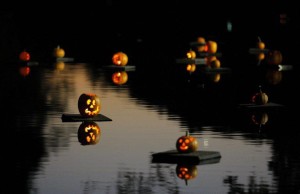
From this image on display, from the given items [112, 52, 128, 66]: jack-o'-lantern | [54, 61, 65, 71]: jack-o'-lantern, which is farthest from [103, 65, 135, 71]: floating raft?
[54, 61, 65, 71]: jack-o'-lantern

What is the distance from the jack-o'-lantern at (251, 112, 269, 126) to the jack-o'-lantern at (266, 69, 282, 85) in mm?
13526

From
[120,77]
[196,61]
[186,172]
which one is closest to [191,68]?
[196,61]

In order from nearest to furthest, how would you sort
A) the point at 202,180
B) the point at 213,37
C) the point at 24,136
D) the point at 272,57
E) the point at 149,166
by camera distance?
the point at 202,180 < the point at 149,166 < the point at 24,136 < the point at 272,57 < the point at 213,37

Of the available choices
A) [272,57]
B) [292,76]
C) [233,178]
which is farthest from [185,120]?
[272,57]

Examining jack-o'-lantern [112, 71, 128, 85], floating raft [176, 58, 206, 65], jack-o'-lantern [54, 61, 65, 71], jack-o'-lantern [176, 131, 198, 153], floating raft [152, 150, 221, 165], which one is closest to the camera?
floating raft [152, 150, 221, 165]

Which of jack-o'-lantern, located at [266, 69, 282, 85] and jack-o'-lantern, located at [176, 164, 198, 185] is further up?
jack-o'-lantern, located at [266, 69, 282, 85]

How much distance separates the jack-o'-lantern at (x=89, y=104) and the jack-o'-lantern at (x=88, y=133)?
21.4 inches

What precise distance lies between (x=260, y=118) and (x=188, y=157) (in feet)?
33.0

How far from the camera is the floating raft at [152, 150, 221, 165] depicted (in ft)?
80.5

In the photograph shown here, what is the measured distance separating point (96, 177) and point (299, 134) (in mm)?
9247

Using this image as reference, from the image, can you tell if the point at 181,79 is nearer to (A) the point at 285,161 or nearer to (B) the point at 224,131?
(B) the point at 224,131

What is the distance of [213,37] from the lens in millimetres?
104312

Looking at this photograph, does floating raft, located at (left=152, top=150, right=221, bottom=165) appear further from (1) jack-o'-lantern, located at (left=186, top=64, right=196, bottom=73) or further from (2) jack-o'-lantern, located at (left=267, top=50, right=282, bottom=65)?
A: (2) jack-o'-lantern, located at (left=267, top=50, right=282, bottom=65)

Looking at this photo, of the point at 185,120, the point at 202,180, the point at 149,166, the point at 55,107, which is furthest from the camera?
the point at 55,107
